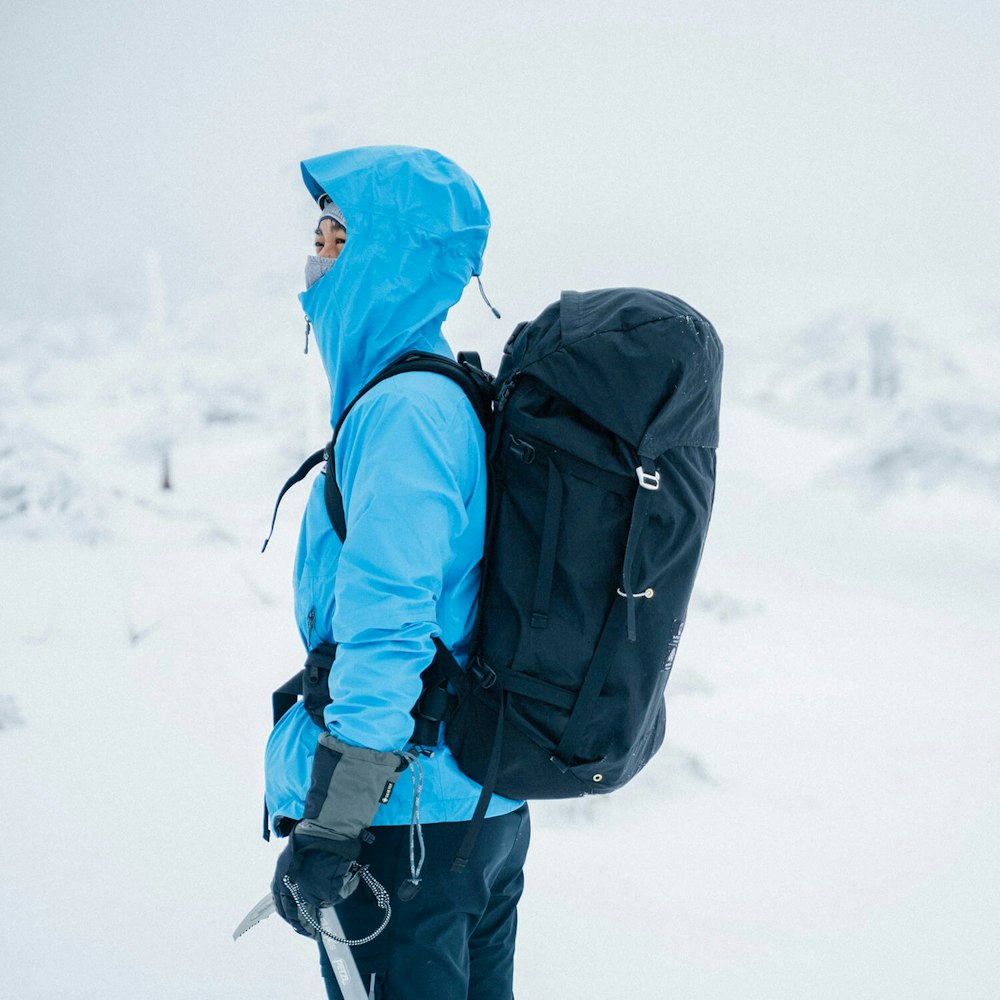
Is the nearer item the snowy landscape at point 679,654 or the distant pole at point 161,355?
the snowy landscape at point 679,654

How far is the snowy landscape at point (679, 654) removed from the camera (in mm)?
2803

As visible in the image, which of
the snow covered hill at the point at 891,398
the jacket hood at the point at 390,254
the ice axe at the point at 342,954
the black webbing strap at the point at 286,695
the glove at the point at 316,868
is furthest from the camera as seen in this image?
the snow covered hill at the point at 891,398

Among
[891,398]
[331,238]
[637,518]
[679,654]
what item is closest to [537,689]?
[637,518]

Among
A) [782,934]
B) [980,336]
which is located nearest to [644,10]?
[980,336]

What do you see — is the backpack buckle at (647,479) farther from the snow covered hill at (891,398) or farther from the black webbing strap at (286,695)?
the snow covered hill at (891,398)

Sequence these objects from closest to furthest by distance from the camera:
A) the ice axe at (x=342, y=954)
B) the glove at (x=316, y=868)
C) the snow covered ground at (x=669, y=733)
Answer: the glove at (x=316, y=868) → the ice axe at (x=342, y=954) → the snow covered ground at (x=669, y=733)

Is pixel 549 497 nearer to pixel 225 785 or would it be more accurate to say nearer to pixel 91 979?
pixel 91 979

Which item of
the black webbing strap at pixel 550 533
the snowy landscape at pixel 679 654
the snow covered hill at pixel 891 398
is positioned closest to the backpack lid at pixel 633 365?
the black webbing strap at pixel 550 533

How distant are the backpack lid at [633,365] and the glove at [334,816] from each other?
65 cm

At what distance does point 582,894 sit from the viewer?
305 centimetres

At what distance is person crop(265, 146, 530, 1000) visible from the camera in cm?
127

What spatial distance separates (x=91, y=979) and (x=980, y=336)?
8.58 meters

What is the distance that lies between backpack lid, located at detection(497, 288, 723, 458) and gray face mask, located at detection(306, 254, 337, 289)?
1.43 ft

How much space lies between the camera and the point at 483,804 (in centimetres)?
139
